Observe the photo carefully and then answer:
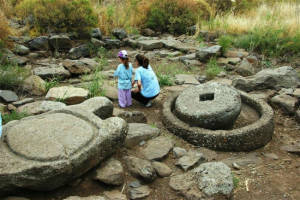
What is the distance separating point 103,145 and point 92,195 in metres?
0.47

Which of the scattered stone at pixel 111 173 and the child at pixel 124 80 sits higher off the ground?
the child at pixel 124 80

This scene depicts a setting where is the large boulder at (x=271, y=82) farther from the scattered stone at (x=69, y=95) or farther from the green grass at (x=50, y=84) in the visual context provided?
the green grass at (x=50, y=84)

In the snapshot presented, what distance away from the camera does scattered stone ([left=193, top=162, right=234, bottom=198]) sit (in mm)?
2990

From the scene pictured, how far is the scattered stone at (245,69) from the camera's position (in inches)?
255

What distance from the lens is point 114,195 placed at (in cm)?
294

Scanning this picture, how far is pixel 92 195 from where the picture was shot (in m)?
2.89

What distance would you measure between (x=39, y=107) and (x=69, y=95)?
53 cm

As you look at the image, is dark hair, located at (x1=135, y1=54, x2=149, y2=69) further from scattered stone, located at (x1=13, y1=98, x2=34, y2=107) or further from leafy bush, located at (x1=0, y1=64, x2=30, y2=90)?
leafy bush, located at (x1=0, y1=64, x2=30, y2=90)

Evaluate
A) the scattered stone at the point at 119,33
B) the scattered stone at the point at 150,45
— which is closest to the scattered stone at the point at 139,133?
the scattered stone at the point at 150,45

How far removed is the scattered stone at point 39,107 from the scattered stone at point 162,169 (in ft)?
5.25

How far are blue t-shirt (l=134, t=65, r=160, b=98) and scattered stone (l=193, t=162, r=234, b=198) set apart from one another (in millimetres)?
1903

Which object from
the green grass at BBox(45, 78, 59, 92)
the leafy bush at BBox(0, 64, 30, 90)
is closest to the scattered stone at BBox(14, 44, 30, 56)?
the leafy bush at BBox(0, 64, 30, 90)

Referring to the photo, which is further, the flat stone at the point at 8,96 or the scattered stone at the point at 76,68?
the scattered stone at the point at 76,68

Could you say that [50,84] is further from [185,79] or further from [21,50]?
[185,79]
